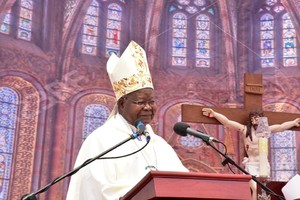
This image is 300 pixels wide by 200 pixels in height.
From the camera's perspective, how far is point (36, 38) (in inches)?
394

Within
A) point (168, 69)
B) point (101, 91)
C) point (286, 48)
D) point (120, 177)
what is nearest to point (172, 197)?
point (120, 177)

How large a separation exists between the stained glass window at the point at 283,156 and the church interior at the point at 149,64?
0.07 feet

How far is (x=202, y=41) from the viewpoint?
11.7m

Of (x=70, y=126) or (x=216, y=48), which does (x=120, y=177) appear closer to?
(x=70, y=126)

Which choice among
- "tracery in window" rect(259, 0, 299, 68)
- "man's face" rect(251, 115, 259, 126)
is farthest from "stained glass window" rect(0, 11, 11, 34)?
"man's face" rect(251, 115, 259, 126)

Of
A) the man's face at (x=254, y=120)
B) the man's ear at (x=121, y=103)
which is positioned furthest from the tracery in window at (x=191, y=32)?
the man's ear at (x=121, y=103)

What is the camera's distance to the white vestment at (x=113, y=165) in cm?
268

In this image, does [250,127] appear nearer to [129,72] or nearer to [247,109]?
[247,109]

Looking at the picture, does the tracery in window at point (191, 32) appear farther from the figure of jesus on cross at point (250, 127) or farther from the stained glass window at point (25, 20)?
the figure of jesus on cross at point (250, 127)

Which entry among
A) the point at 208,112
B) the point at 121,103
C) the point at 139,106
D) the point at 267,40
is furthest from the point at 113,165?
the point at 267,40

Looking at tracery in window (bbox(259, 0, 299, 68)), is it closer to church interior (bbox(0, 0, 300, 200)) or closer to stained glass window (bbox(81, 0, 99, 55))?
church interior (bbox(0, 0, 300, 200))

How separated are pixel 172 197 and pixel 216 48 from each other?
10.0 m

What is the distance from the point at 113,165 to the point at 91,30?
8.22m

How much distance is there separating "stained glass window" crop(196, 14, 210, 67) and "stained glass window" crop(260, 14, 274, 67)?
1180 millimetres
